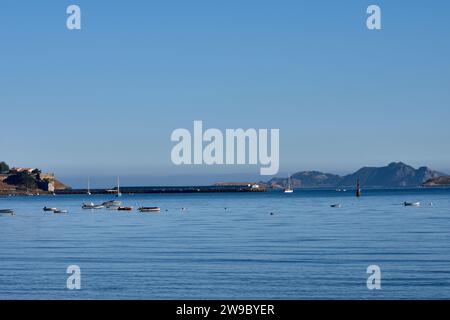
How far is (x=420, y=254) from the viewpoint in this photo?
2168 inches

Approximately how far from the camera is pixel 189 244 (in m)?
66.6

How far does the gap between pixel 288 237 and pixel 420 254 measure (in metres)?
21.8

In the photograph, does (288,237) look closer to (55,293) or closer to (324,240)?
(324,240)

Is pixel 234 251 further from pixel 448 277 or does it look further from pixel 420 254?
pixel 448 277

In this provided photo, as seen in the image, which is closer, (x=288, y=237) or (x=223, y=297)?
(x=223, y=297)

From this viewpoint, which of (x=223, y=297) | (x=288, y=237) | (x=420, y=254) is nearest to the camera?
(x=223, y=297)
